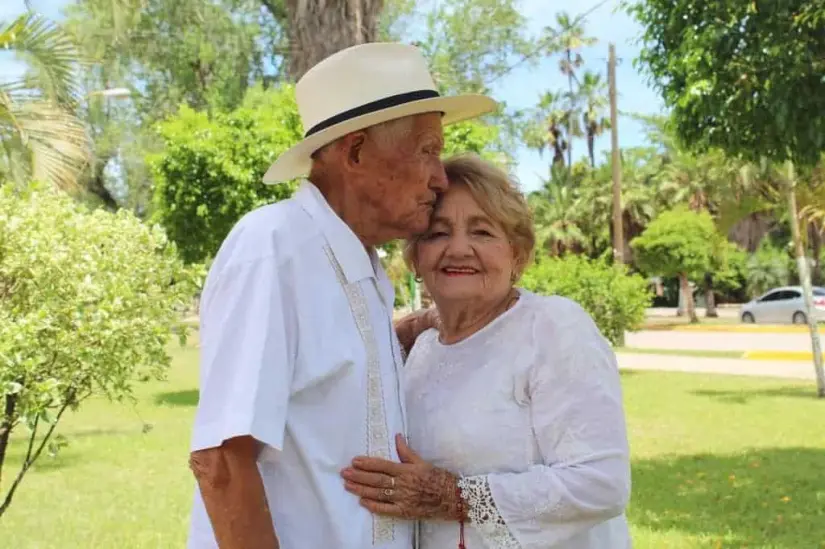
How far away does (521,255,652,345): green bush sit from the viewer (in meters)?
18.4

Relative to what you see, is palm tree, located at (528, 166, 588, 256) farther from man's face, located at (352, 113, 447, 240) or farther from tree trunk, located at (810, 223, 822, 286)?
man's face, located at (352, 113, 447, 240)

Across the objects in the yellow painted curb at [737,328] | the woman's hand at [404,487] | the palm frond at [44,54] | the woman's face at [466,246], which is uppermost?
the palm frond at [44,54]

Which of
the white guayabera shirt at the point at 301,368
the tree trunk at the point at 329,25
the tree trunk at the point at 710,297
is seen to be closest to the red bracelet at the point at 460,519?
the white guayabera shirt at the point at 301,368

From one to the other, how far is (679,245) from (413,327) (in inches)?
1350

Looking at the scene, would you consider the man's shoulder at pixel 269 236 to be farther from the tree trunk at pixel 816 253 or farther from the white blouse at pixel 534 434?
the tree trunk at pixel 816 253

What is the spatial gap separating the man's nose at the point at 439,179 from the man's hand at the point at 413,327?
1.56 ft

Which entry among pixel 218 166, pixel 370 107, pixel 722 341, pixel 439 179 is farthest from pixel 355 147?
pixel 722 341

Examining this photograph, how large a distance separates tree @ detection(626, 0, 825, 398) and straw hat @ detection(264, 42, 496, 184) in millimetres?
3454

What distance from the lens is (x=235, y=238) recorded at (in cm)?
189

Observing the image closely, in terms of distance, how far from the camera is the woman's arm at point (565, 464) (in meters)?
2.08

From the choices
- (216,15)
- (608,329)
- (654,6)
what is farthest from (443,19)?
(654,6)

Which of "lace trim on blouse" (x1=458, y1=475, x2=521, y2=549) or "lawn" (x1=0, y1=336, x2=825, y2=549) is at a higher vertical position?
"lace trim on blouse" (x1=458, y1=475, x2=521, y2=549)

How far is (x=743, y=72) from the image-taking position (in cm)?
546

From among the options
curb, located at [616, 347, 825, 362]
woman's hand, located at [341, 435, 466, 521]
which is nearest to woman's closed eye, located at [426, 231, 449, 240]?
woman's hand, located at [341, 435, 466, 521]
